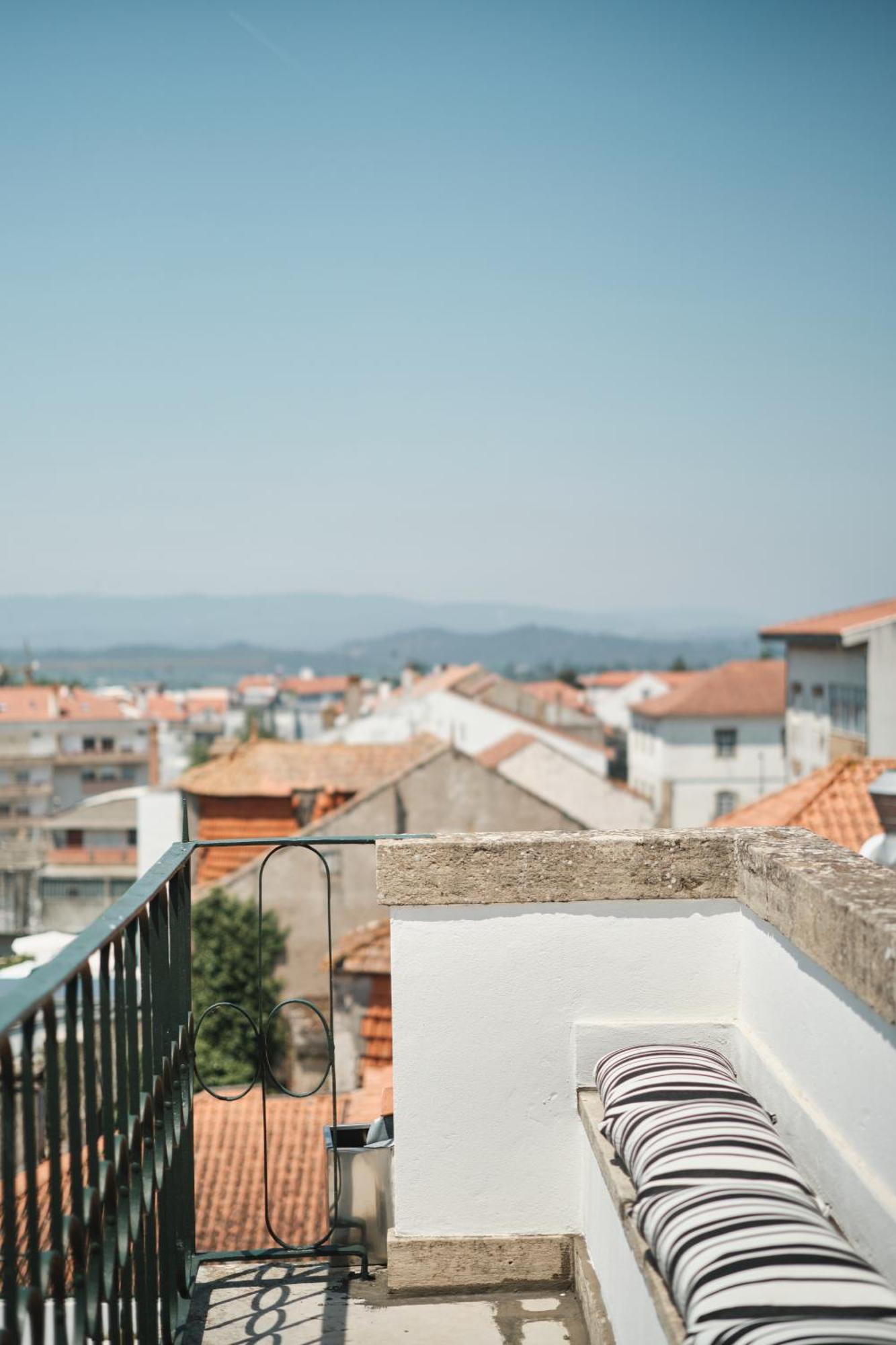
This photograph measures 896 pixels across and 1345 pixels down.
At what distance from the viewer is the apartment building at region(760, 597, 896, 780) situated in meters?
33.9

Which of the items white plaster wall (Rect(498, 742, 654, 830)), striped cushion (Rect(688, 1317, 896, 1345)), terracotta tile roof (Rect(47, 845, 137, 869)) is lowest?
terracotta tile roof (Rect(47, 845, 137, 869))

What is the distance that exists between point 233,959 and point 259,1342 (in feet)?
79.8

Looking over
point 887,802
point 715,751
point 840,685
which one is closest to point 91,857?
point 840,685

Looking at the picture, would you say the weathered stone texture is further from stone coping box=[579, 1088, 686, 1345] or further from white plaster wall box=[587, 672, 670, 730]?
white plaster wall box=[587, 672, 670, 730]

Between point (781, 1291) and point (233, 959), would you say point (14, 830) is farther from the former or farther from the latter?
point (781, 1291)

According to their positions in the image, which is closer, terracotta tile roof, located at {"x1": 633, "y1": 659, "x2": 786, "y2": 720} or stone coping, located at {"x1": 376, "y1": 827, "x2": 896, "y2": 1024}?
stone coping, located at {"x1": 376, "y1": 827, "x2": 896, "y2": 1024}

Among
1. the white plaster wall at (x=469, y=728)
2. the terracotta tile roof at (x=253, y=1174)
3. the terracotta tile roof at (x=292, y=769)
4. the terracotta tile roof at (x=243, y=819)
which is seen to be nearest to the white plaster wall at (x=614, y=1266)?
the terracotta tile roof at (x=253, y=1174)

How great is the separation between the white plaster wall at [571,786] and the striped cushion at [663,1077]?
34.7 meters

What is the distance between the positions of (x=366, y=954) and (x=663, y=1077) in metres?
12.6

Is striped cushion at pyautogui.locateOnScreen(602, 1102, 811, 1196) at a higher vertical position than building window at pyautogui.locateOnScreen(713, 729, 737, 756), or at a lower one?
higher

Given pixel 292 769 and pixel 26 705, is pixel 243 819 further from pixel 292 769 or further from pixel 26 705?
pixel 26 705

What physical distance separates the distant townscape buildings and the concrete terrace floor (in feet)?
5.39

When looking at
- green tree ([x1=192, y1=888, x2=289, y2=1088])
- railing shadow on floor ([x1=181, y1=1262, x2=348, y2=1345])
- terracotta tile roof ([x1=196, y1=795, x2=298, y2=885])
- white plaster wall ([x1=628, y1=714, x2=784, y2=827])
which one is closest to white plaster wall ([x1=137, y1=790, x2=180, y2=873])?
terracotta tile roof ([x1=196, y1=795, x2=298, y2=885])

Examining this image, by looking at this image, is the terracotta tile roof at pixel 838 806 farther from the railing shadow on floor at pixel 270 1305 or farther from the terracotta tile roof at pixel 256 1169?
the railing shadow on floor at pixel 270 1305
